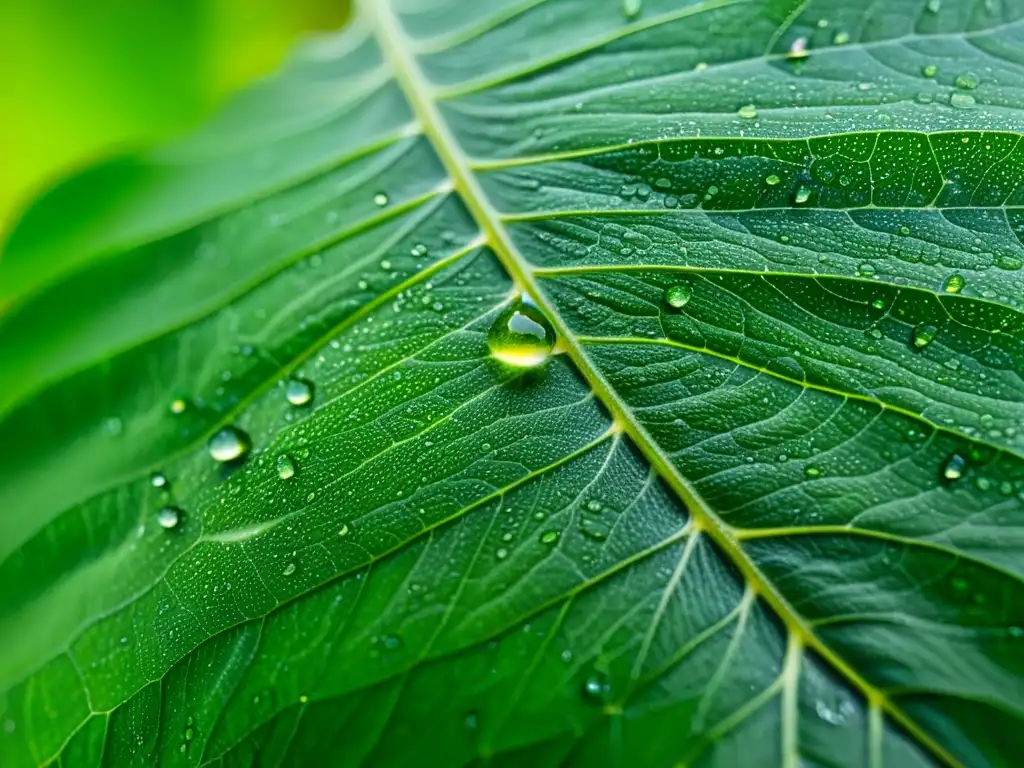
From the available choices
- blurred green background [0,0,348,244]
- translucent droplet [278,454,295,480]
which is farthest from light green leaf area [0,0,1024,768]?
A: blurred green background [0,0,348,244]

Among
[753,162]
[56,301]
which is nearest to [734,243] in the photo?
[753,162]

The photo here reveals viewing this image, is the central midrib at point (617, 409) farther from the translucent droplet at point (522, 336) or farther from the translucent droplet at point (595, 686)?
the translucent droplet at point (595, 686)

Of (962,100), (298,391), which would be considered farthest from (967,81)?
(298,391)

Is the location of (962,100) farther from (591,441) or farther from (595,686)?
(595,686)

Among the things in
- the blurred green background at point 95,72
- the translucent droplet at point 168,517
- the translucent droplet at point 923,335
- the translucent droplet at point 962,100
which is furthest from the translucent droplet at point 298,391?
the blurred green background at point 95,72

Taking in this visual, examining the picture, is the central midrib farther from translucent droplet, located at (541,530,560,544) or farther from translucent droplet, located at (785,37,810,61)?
translucent droplet, located at (785,37,810,61)

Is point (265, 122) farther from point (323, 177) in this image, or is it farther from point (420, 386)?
point (420, 386)
